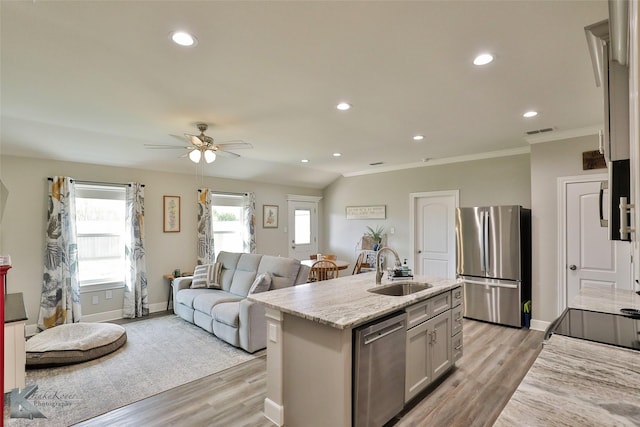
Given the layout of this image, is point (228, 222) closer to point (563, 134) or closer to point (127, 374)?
point (127, 374)

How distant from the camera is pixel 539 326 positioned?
4285mm

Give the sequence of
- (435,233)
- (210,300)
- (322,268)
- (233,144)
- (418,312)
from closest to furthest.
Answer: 1. (418,312)
2. (233,144)
3. (210,300)
4. (322,268)
5. (435,233)

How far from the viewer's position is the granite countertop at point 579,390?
36.8 inches

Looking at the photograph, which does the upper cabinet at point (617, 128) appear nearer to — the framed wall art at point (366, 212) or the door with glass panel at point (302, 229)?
the framed wall art at point (366, 212)

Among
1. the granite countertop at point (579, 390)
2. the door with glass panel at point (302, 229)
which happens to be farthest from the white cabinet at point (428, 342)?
the door with glass panel at point (302, 229)

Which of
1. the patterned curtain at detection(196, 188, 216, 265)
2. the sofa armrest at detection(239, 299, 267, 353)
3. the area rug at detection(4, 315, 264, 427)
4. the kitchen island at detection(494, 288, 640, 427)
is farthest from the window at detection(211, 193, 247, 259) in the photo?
the kitchen island at detection(494, 288, 640, 427)

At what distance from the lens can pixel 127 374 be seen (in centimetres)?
304

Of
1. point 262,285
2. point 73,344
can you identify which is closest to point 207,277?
point 262,285

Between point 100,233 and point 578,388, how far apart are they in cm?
578

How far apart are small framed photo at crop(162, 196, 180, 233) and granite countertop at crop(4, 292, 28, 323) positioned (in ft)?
8.40

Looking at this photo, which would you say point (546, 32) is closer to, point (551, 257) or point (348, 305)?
point (348, 305)

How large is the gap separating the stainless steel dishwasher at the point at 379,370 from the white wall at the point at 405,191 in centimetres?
393

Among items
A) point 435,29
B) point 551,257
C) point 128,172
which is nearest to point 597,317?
point 435,29

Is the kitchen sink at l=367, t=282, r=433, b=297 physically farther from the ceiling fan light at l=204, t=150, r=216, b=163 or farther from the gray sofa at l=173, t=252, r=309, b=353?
the ceiling fan light at l=204, t=150, r=216, b=163
